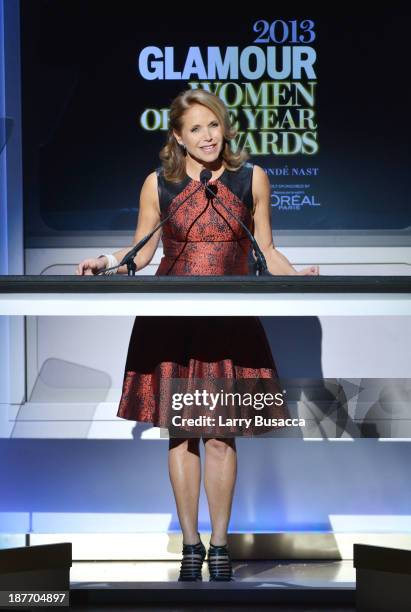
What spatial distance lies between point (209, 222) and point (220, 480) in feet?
2.58

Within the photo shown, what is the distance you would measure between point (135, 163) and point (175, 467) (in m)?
1.34

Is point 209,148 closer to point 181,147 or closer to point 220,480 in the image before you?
point 181,147

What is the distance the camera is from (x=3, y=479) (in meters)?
3.79

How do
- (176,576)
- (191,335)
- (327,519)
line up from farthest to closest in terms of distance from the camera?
(327,519) → (176,576) → (191,335)

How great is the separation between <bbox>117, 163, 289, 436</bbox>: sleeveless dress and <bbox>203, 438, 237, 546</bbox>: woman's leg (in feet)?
0.70

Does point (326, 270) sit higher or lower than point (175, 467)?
higher

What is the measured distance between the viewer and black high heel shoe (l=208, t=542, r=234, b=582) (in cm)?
331

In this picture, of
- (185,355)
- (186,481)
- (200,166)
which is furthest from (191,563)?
(200,166)

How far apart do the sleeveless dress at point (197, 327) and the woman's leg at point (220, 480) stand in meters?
0.21

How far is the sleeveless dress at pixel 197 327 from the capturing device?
3.29 m

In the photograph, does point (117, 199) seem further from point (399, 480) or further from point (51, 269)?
point (399, 480)

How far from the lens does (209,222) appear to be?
136 inches

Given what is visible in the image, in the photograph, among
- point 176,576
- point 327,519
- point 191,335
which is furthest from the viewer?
point 327,519

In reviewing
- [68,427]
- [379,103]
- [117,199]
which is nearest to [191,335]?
[68,427]
